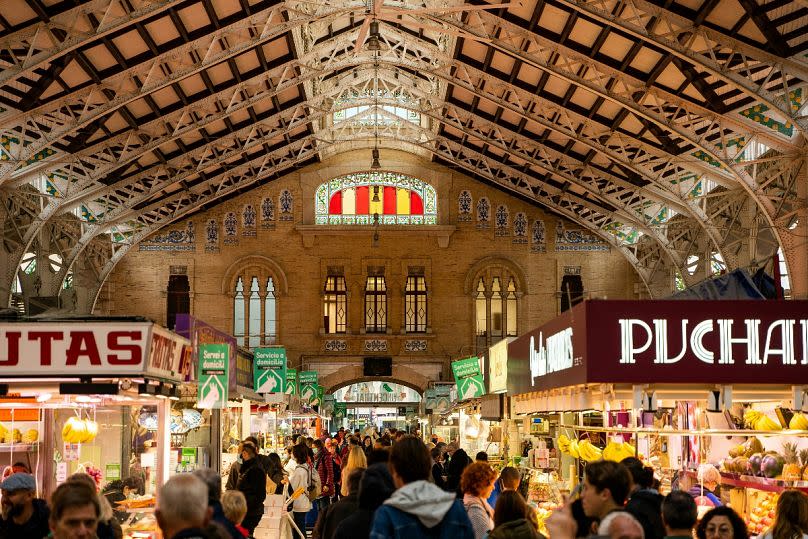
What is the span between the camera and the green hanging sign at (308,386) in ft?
112

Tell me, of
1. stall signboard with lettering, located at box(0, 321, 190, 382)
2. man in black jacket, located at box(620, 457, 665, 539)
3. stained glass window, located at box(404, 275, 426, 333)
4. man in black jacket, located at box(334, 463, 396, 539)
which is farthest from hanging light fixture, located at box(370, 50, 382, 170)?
man in black jacket, located at box(334, 463, 396, 539)

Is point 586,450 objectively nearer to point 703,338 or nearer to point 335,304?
point 703,338

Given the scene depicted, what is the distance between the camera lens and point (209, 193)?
1449 inches

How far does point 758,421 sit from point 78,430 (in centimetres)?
659

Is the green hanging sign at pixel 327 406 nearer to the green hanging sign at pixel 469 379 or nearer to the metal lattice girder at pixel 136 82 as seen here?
the green hanging sign at pixel 469 379

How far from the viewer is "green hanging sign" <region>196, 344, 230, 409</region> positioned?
1406 centimetres

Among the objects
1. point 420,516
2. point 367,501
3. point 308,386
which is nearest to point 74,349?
point 367,501

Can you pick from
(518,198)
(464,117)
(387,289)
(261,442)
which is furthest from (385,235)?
(261,442)

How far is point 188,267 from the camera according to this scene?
37.9m

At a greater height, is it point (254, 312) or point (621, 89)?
point (621, 89)

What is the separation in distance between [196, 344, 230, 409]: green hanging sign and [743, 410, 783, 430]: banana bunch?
5953 millimetres

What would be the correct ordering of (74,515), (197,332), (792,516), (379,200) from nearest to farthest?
(74,515) → (792,516) → (197,332) → (379,200)

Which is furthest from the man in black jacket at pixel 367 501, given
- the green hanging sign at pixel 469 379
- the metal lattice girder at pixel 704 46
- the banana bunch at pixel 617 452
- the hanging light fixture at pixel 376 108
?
the hanging light fixture at pixel 376 108

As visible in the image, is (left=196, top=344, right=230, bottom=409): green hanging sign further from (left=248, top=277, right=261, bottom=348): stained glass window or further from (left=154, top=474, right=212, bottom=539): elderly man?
(left=248, top=277, right=261, bottom=348): stained glass window
